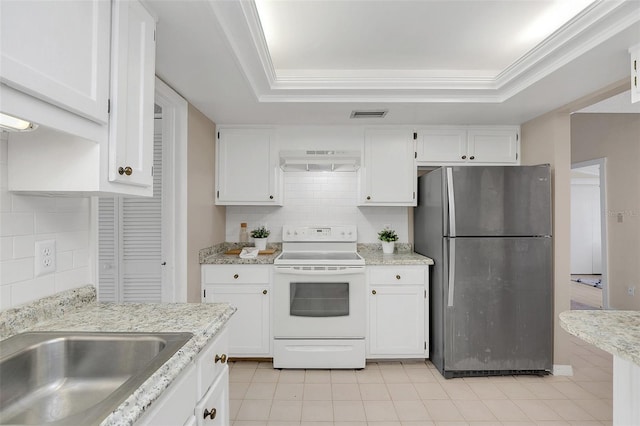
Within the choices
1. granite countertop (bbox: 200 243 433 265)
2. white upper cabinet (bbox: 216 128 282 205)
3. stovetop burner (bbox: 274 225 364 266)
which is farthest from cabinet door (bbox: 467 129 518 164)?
white upper cabinet (bbox: 216 128 282 205)

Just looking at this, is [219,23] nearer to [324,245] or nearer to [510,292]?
[324,245]

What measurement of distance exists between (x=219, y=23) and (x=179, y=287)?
69.5 inches

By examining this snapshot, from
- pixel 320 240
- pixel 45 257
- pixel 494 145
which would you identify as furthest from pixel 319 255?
pixel 45 257

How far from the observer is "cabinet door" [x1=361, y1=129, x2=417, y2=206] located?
9.87 ft

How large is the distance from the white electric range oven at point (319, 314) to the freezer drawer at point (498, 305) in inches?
28.5

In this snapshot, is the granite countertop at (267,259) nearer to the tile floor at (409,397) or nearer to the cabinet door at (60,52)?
the tile floor at (409,397)

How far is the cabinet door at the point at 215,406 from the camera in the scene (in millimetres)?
1087

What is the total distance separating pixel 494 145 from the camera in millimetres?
2975

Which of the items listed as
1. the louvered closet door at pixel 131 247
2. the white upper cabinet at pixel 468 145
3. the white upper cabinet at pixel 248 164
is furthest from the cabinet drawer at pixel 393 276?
the louvered closet door at pixel 131 247

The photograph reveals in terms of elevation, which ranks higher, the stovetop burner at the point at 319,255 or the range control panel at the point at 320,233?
the range control panel at the point at 320,233

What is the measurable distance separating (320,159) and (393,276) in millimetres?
1186

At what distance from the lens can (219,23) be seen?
1.45 m

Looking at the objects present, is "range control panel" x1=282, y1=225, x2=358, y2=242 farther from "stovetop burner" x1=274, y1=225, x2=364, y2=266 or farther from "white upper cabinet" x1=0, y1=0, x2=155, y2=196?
"white upper cabinet" x1=0, y1=0, x2=155, y2=196

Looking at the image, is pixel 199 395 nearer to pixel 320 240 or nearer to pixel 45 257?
pixel 45 257
